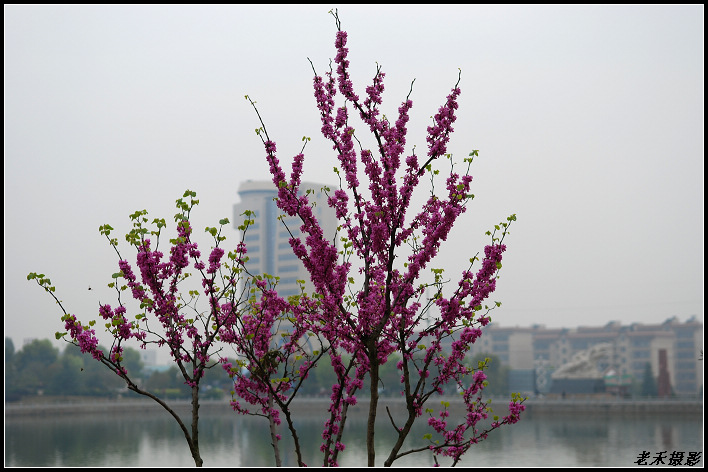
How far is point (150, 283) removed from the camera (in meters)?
7.68

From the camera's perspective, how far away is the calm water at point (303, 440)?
33688mm

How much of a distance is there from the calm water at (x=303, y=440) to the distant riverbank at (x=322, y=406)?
3.81ft

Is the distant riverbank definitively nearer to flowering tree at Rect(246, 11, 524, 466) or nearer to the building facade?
the building facade

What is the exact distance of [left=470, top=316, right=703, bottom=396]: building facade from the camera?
336ft

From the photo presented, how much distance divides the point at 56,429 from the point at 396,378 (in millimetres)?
31040

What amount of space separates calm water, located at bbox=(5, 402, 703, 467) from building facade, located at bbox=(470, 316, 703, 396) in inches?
1714

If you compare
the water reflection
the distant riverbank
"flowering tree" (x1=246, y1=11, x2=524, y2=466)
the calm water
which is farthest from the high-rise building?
"flowering tree" (x1=246, y1=11, x2=524, y2=466)

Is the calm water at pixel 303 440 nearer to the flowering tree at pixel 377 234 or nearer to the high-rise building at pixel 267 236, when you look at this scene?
the flowering tree at pixel 377 234

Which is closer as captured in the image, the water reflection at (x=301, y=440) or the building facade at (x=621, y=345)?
the water reflection at (x=301, y=440)

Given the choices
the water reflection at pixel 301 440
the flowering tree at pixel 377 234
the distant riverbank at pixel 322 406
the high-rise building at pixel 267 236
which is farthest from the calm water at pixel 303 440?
the high-rise building at pixel 267 236

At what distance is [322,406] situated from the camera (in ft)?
218

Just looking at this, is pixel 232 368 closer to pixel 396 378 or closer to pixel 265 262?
pixel 396 378

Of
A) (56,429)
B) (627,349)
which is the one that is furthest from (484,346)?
(56,429)

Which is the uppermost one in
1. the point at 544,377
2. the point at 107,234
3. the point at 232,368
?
the point at 107,234
